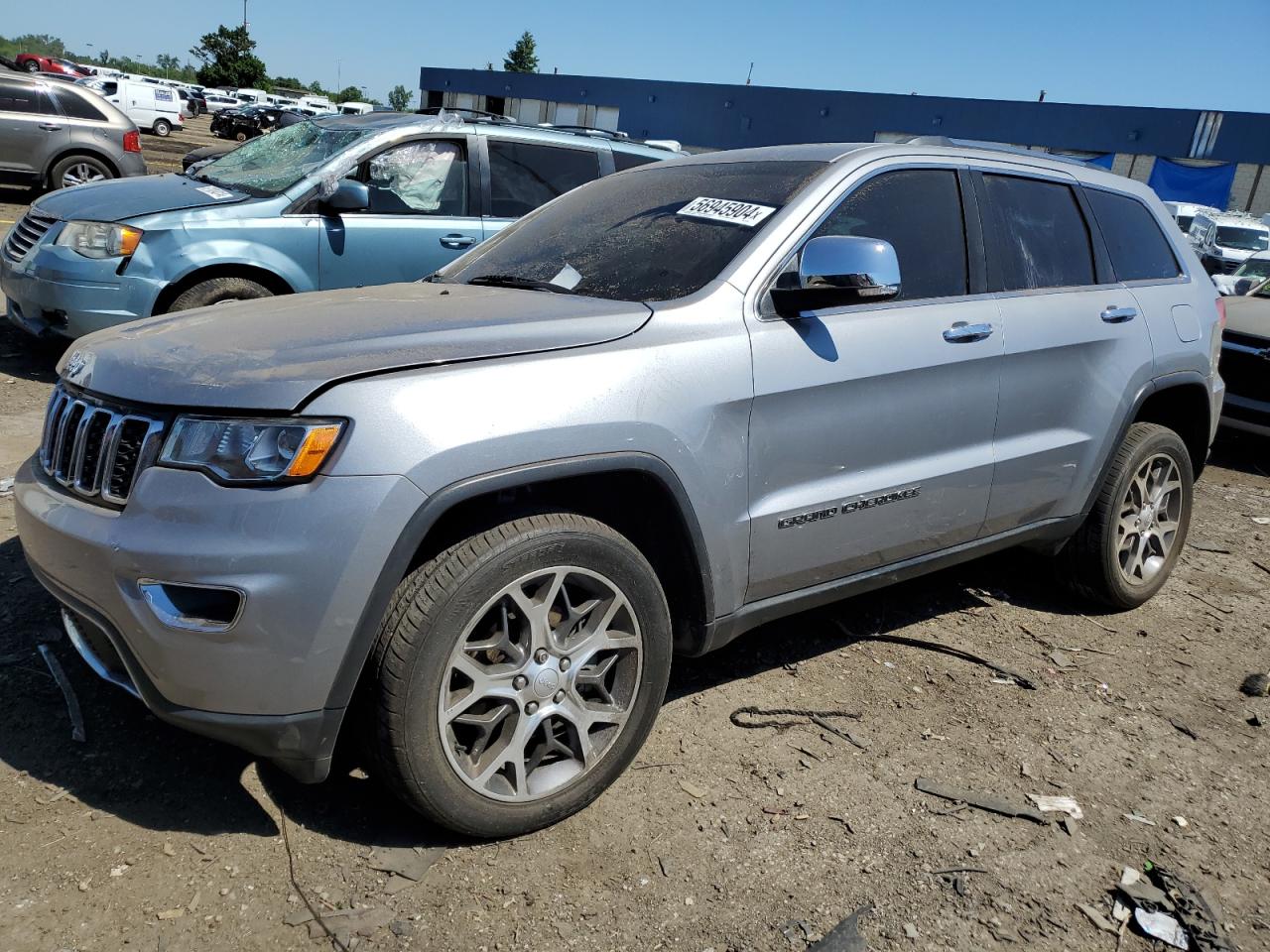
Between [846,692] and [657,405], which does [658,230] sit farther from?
[846,692]

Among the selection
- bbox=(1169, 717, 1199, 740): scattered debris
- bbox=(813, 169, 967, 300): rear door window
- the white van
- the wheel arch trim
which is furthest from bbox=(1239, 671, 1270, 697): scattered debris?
the white van

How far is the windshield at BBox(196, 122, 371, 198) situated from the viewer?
661 centimetres

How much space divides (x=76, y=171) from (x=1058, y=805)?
47.0 feet

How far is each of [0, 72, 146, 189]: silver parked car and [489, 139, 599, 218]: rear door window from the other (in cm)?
867

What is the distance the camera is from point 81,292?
20.2 feet

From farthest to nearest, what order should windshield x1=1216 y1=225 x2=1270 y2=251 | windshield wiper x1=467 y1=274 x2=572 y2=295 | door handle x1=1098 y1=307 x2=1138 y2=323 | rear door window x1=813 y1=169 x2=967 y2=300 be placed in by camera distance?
1. windshield x1=1216 y1=225 x2=1270 y2=251
2. door handle x1=1098 y1=307 x2=1138 y2=323
3. rear door window x1=813 y1=169 x2=967 y2=300
4. windshield wiper x1=467 y1=274 x2=572 y2=295

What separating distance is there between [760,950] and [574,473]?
1.20m

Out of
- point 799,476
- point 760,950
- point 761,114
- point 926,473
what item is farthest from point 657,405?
point 761,114

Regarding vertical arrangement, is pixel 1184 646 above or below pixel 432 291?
below

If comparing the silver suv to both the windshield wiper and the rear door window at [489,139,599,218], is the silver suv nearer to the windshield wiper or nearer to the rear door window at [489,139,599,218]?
the windshield wiper

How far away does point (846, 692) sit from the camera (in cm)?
369

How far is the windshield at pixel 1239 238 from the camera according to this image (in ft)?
81.2

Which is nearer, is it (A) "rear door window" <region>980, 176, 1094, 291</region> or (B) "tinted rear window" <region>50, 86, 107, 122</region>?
(A) "rear door window" <region>980, 176, 1094, 291</region>

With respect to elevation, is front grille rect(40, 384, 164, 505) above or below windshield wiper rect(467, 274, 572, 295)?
below
